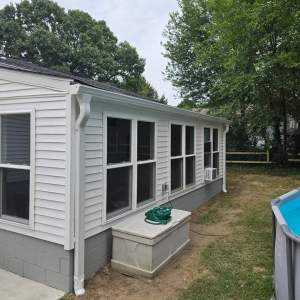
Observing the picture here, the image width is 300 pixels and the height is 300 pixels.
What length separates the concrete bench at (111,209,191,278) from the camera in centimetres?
385

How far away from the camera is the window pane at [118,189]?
4215 mm

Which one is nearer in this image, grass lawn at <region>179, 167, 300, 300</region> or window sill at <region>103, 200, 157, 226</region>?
grass lawn at <region>179, 167, 300, 300</region>

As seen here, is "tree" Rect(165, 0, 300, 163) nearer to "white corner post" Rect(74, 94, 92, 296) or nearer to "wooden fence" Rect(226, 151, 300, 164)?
"wooden fence" Rect(226, 151, 300, 164)

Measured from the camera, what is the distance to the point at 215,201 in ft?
27.9

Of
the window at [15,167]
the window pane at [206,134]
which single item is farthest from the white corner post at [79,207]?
the window pane at [206,134]

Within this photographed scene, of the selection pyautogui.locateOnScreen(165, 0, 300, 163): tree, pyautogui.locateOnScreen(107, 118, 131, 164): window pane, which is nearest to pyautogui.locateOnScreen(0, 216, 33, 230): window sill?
pyautogui.locateOnScreen(107, 118, 131, 164): window pane

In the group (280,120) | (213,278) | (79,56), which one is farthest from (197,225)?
(79,56)

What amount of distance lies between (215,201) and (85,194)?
5.58 metres

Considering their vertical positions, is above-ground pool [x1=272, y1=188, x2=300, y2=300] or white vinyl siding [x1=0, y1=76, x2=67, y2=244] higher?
white vinyl siding [x1=0, y1=76, x2=67, y2=244]

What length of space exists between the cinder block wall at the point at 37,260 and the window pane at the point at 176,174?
3.14 m

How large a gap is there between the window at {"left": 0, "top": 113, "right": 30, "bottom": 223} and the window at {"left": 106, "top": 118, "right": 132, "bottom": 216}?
3.43 ft

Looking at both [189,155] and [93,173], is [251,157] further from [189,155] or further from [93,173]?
[93,173]

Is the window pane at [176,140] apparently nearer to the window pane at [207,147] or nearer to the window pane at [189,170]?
the window pane at [189,170]

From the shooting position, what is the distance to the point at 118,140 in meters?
4.36
